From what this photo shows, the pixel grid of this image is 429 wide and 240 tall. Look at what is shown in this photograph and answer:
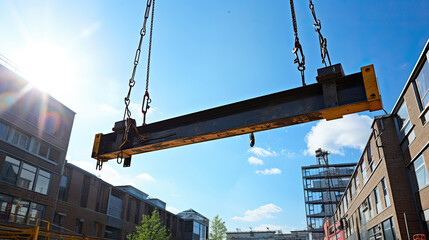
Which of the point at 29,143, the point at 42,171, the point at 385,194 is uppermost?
the point at 29,143

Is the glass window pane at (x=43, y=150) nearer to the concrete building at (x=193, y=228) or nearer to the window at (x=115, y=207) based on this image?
the window at (x=115, y=207)

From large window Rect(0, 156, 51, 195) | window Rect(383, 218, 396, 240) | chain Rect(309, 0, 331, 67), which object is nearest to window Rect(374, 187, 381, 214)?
window Rect(383, 218, 396, 240)

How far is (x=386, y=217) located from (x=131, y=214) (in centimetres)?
3641

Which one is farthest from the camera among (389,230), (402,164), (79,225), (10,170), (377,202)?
(79,225)

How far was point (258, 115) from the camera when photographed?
647 centimetres

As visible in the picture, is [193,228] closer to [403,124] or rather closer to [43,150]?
[43,150]

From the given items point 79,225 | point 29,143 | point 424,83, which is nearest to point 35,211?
point 29,143

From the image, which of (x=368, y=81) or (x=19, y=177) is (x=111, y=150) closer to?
(x=368, y=81)

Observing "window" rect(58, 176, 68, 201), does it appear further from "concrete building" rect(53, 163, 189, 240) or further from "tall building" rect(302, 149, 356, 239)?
"tall building" rect(302, 149, 356, 239)

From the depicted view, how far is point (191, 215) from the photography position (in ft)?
241

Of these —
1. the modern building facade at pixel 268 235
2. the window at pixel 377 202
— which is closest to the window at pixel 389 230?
Result: the window at pixel 377 202

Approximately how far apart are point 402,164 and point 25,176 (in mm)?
29042

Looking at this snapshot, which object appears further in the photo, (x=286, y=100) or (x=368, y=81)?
(x=286, y=100)

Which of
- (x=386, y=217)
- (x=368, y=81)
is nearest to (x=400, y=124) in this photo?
(x=386, y=217)
